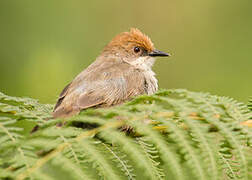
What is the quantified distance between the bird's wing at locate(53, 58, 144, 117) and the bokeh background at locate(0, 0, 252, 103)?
4.97ft

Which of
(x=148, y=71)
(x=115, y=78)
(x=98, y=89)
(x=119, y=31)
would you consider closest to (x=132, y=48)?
(x=148, y=71)

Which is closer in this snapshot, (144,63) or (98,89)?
(98,89)

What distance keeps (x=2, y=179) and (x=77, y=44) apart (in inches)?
238

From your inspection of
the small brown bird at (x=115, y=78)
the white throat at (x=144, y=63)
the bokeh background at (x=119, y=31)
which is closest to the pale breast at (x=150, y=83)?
the small brown bird at (x=115, y=78)

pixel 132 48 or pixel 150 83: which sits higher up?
pixel 132 48

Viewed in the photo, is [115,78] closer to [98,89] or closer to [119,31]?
[98,89]

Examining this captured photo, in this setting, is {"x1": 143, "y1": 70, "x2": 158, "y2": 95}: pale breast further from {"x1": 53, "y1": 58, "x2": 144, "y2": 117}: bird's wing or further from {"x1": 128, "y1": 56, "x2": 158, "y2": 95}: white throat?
{"x1": 53, "y1": 58, "x2": 144, "y2": 117}: bird's wing

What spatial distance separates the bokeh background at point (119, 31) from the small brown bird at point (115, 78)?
106cm

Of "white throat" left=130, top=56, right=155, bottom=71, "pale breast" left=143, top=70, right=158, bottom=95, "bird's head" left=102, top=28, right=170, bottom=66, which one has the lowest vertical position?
"pale breast" left=143, top=70, right=158, bottom=95

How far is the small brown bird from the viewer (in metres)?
4.27

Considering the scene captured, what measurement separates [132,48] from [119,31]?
3.41 m

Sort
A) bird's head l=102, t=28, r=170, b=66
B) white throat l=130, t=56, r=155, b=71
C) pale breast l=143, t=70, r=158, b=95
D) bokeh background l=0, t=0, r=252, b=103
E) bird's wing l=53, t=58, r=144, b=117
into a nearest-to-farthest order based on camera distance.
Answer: bird's wing l=53, t=58, r=144, b=117 < pale breast l=143, t=70, r=158, b=95 < white throat l=130, t=56, r=155, b=71 < bird's head l=102, t=28, r=170, b=66 < bokeh background l=0, t=0, r=252, b=103

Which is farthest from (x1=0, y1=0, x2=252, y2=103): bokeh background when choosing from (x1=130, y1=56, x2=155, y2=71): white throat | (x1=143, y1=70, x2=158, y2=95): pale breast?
(x1=143, y1=70, x2=158, y2=95): pale breast

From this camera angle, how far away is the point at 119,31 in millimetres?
9336
